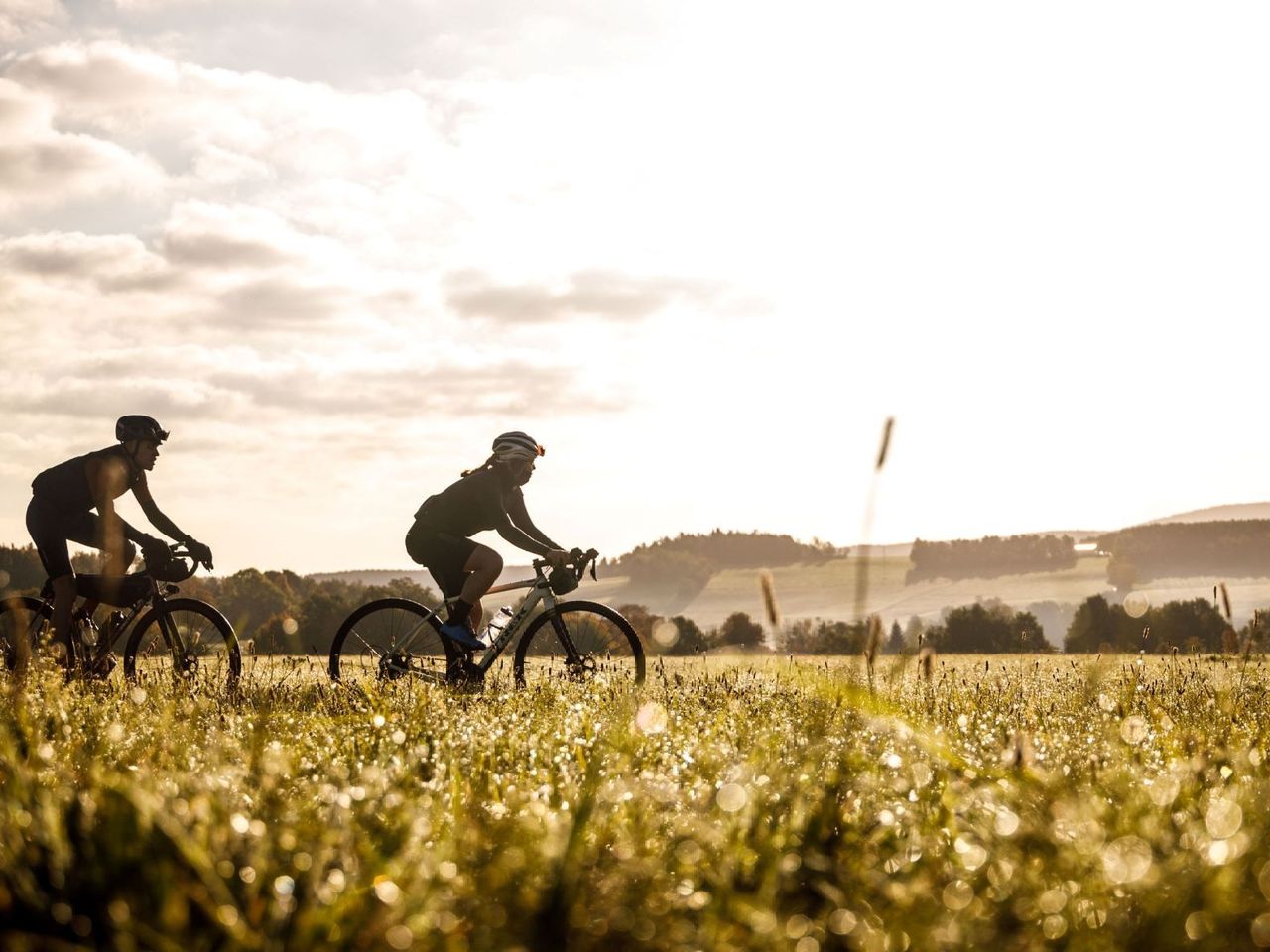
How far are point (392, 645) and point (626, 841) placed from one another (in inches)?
321

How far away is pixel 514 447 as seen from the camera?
1006 centimetres

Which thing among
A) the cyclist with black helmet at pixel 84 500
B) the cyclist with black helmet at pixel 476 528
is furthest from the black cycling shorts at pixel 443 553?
the cyclist with black helmet at pixel 84 500

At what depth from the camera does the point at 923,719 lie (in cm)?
589

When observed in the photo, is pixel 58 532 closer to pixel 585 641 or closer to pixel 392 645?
pixel 392 645

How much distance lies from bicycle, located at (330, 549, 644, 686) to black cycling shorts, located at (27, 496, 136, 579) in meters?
2.47

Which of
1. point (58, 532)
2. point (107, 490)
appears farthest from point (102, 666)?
point (107, 490)

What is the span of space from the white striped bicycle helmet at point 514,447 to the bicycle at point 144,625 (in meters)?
2.93

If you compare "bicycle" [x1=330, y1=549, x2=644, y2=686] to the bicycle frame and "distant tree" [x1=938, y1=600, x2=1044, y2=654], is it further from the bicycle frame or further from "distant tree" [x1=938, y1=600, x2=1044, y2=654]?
"distant tree" [x1=938, y1=600, x2=1044, y2=654]

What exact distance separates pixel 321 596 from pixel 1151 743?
37700 millimetres

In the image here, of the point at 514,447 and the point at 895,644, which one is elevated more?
the point at 514,447

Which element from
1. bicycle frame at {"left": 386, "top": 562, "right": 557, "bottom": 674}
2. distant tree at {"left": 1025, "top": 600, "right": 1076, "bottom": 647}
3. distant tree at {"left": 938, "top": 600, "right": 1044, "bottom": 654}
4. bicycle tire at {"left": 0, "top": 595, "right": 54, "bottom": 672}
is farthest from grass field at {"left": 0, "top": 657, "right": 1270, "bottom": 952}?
distant tree at {"left": 1025, "top": 600, "right": 1076, "bottom": 647}

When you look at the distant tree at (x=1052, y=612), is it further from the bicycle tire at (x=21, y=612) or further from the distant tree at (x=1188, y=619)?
the bicycle tire at (x=21, y=612)

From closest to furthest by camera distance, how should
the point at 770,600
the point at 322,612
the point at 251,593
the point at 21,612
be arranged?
the point at 770,600, the point at 21,612, the point at 322,612, the point at 251,593

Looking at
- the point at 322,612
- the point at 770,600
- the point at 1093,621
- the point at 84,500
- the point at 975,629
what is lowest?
the point at 1093,621
